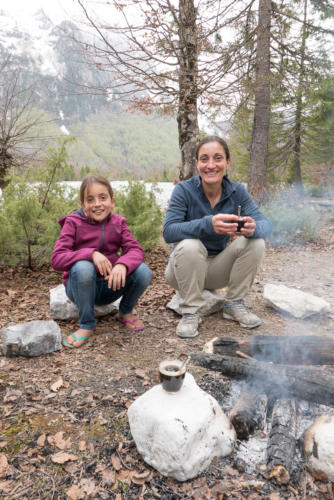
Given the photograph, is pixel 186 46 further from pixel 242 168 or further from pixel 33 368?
pixel 242 168

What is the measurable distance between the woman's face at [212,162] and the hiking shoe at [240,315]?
1.25 metres

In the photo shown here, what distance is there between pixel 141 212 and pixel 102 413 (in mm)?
4083

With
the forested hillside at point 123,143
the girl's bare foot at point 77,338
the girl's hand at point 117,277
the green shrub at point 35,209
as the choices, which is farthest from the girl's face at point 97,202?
the forested hillside at point 123,143

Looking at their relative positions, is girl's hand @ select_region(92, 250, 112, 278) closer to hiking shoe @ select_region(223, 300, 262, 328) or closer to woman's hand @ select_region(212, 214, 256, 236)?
woman's hand @ select_region(212, 214, 256, 236)

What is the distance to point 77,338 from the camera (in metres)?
2.76

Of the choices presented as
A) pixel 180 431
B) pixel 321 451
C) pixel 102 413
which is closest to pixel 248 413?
pixel 321 451

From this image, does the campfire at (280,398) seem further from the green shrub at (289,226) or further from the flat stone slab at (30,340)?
the green shrub at (289,226)

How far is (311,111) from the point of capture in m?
10.1

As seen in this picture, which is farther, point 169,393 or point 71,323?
point 71,323

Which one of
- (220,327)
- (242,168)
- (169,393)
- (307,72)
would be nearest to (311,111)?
(307,72)

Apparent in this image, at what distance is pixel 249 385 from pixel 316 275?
11.1 ft

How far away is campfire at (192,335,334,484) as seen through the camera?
1.58m

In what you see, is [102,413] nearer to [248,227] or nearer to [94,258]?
[94,258]

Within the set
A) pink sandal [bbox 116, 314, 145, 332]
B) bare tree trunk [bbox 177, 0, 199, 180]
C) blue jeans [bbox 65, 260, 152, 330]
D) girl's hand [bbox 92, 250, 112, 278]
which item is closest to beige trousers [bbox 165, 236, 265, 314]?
blue jeans [bbox 65, 260, 152, 330]
